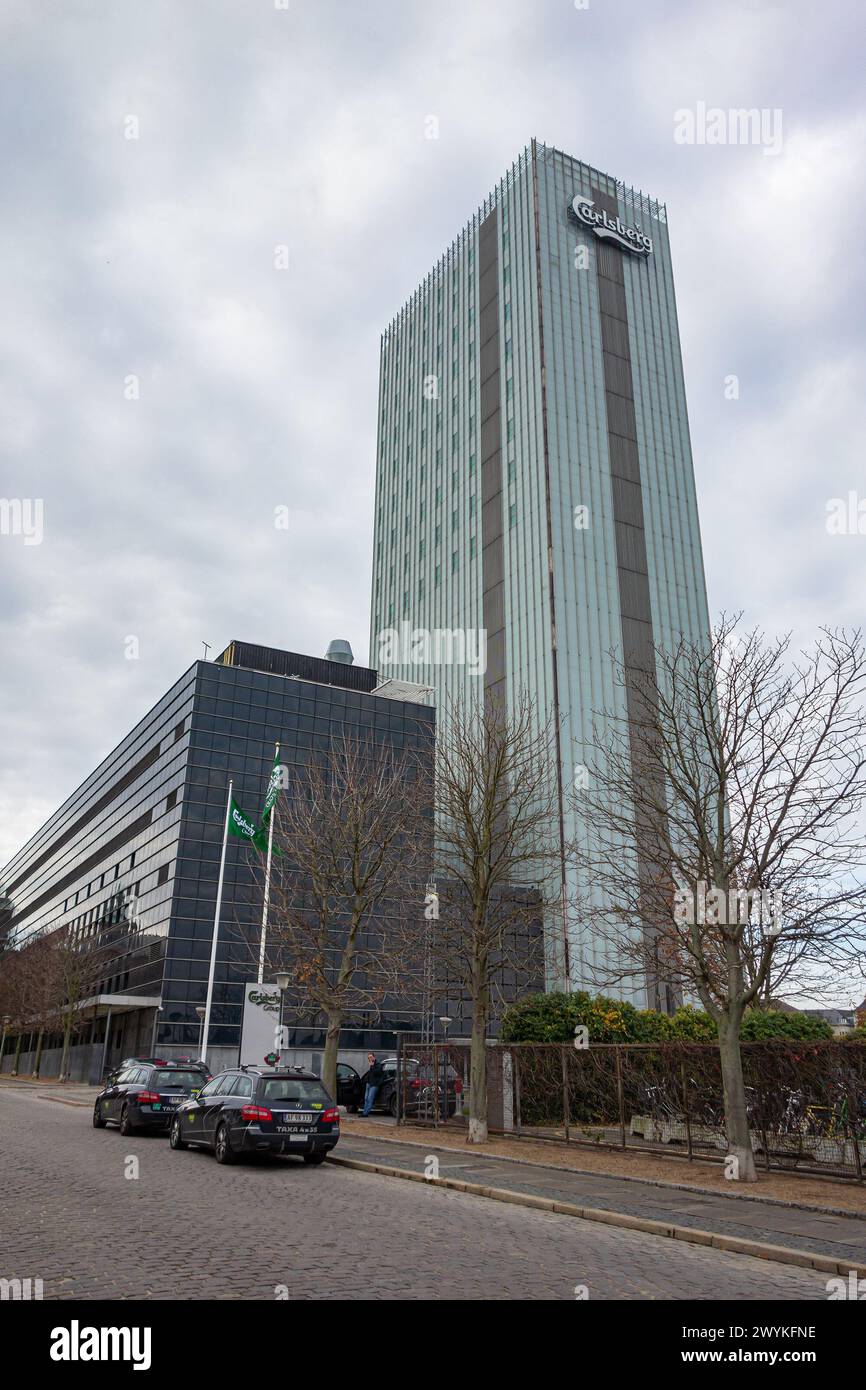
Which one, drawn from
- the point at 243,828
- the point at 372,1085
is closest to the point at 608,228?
the point at 243,828

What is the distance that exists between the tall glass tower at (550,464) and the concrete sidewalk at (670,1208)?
44.0 m

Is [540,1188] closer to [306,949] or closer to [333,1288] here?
[333,1288]

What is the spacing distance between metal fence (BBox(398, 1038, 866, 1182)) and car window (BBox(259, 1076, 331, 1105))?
223 inches

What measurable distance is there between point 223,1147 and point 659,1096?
823 centimetres

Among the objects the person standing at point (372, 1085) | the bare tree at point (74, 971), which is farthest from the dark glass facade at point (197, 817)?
the person standing at point (372, 1085)

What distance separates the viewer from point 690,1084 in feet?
59.1

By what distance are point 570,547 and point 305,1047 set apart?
37.2 m

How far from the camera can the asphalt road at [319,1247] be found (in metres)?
7.07

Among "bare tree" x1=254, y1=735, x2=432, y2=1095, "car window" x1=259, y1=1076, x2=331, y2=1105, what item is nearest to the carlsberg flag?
"bare tree" x1=254, y1=735, x2=432, y2=1095

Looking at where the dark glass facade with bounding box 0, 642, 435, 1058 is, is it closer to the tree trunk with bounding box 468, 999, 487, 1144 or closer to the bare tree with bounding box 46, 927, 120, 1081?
the bare tree with bounding box 46, 927, 120, 1081

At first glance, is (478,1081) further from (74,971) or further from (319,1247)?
(74,971)

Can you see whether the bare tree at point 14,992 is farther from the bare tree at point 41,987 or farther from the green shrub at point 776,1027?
the green shrub at point 776,1027

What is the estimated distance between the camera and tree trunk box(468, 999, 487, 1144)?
20.8 m

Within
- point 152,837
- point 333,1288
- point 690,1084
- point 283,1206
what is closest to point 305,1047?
point 152,837
